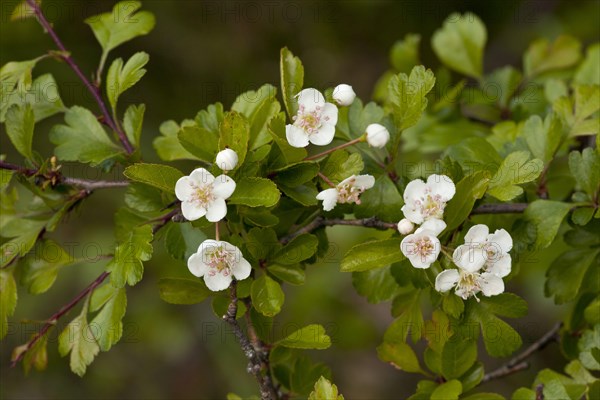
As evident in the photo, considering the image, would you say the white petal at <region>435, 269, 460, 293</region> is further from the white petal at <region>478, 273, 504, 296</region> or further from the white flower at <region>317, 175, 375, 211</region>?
the white flower at <region>317, 175, 375, 211</region>

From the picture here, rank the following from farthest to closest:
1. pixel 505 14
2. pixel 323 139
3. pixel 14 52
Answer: pixel 505 14
pixel 14 52
pixel 323 139

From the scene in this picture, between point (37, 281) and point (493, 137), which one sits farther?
point (493, 137)

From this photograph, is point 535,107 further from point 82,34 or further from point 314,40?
point 82,34

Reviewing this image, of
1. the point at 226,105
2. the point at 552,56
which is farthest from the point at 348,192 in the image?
the point at 226,105

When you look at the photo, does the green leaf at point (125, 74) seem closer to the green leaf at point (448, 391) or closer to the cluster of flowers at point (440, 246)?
the cluster of flowers at point (440, 246)

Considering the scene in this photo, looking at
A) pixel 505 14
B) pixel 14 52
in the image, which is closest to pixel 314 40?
pixel 505 14

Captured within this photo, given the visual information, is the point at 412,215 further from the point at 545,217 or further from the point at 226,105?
the point at 226,105
